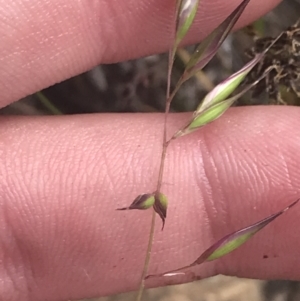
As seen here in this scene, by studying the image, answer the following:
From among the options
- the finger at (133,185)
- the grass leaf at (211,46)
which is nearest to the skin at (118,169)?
the finger at (133,185)

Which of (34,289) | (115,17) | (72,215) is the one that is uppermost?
(115,17)

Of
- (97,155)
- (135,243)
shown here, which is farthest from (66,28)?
(135,243)

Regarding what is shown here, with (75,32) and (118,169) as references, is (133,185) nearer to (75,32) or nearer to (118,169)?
(118,169)

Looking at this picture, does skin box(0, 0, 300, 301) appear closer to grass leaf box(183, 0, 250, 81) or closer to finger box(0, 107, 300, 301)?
finger box(0, 107, 300, 301)

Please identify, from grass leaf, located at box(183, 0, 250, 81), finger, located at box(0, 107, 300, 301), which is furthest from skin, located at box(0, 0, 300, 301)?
grass leaf, located at box(183, 0, 250, 81)

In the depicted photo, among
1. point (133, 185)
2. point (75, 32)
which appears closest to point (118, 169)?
point (133, 185)

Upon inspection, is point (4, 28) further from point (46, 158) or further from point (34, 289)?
point (34, 289)

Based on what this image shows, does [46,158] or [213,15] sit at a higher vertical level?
[213,15]
